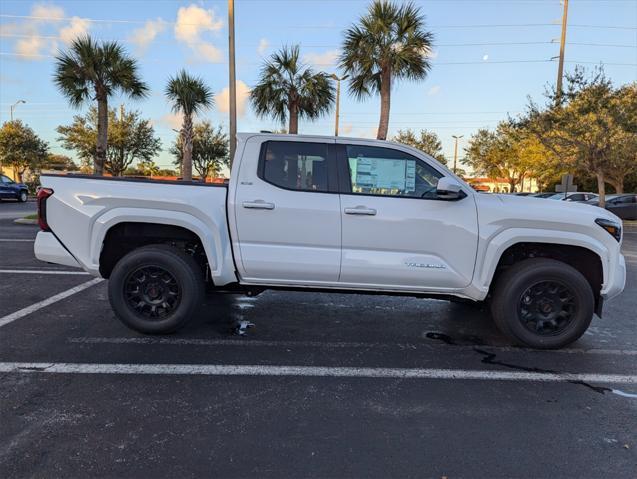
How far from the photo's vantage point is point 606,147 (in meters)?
21.5

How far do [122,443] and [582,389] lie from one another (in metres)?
3.40

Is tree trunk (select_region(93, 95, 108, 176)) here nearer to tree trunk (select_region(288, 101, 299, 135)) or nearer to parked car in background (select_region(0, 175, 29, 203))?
tree trunk (select_region(288, 101, 299, 135))

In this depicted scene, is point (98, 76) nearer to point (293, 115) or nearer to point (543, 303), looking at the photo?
point (293, 115)

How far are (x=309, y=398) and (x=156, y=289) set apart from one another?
6.83ft

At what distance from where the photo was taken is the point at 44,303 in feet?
18.8

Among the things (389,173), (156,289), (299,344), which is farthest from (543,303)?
(156,289)

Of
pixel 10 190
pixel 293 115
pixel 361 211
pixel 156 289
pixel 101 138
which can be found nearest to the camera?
pixel 361 211

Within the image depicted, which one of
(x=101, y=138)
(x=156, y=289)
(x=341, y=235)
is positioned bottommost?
(x=156, y=289)

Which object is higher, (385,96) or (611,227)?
(385,96)

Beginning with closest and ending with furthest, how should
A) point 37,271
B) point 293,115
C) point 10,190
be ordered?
point 37,271 < point 293,115 < point 10,190

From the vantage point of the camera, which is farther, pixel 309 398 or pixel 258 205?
pixel 258 205

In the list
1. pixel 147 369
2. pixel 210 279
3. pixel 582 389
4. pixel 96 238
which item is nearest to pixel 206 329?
pixel 210 279

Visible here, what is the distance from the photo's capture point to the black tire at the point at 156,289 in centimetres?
445

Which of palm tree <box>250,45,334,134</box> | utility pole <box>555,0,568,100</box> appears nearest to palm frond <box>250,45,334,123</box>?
palm tree <box>250,45,334,134</box>
